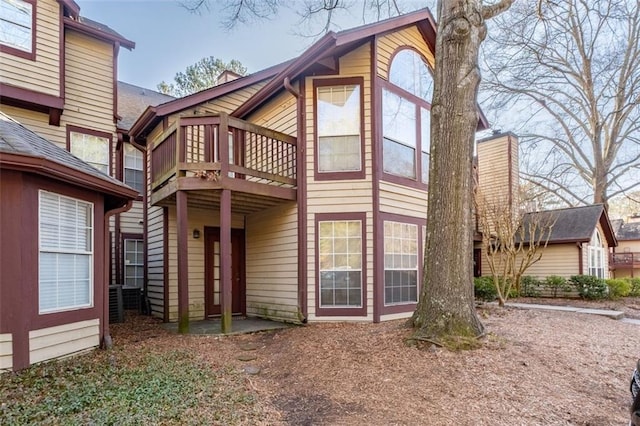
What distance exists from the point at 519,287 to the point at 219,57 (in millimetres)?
21023

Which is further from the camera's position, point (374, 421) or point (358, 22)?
point (358, 22)

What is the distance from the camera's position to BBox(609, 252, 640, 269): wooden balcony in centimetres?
2325

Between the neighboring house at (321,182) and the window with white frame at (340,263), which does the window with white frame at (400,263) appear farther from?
the window with white frame at (340,263)

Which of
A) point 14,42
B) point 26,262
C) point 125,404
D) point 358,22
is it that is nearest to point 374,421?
point 125,404

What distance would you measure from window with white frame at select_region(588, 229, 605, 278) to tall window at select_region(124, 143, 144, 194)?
1621cm

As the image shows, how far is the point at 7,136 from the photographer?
4652 millimetres

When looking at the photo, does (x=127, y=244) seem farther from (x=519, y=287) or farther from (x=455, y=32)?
(x=519, y=287)

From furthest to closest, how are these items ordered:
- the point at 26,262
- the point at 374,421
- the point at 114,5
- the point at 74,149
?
the point at 114,5, the point at 74,149, the point at 26,262, the point at 374,421

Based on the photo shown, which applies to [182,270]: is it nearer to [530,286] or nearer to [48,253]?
[48,253]

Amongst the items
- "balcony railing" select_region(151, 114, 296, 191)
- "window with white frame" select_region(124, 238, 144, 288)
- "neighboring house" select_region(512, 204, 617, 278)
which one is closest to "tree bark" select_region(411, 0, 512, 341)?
"balcony railing" select_region(151, 114, 296, 191)

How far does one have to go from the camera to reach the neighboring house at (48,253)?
14.5 feet

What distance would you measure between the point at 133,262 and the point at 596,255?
17.2 metres

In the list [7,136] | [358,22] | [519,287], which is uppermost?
[358,22]

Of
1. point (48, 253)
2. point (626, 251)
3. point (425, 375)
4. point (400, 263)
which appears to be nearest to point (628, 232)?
point (626, 251)
